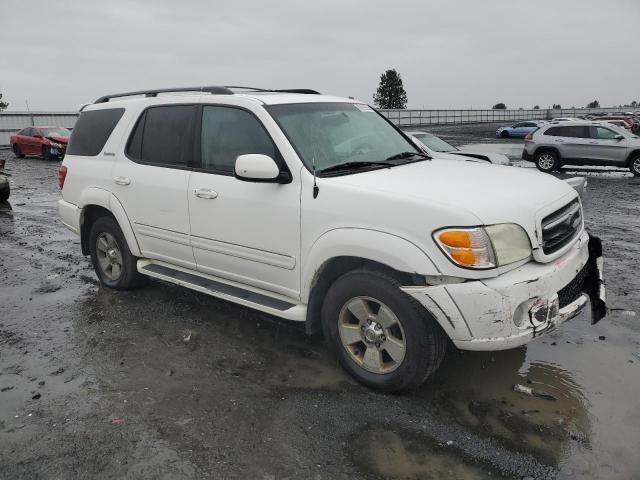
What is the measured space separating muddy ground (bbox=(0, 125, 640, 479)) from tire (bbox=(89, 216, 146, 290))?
0.92ft

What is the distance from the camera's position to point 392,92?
80188 millimetres

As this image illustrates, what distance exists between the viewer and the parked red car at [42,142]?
71.6 feet

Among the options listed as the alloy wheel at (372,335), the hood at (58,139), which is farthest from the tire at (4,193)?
the hood at (58,139)

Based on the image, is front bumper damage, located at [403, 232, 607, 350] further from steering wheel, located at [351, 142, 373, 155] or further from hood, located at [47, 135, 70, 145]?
hood, located at [47, 135, 70, 145]

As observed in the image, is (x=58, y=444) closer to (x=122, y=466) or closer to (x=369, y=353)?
(x=122, y=466)

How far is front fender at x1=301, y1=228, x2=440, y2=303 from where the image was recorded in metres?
3.10

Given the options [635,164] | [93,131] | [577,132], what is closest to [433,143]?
[93,131]

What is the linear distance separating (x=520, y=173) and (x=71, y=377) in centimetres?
359

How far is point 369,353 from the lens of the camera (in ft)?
11.6

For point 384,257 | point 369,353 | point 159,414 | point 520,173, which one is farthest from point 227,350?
point 520,173

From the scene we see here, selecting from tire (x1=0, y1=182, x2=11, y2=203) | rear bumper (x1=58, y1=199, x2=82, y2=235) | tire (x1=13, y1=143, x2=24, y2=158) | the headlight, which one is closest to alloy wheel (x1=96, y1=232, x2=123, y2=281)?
rear bumper (x1=58, y1=199, x2=82, y2=235)

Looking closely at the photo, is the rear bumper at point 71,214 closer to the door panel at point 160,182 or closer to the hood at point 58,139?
the door panel at point 160,182

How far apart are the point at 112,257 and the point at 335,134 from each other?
276cm

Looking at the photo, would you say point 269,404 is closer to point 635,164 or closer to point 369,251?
point 369,251
